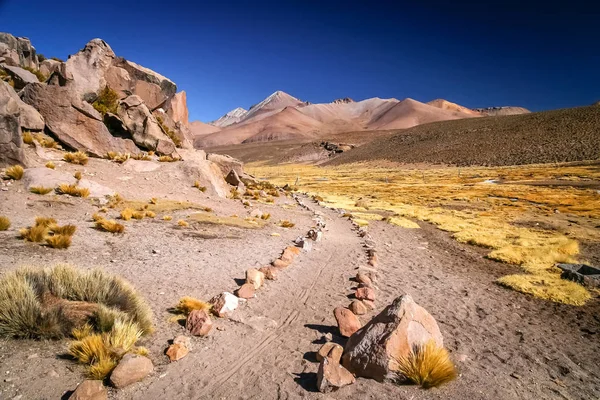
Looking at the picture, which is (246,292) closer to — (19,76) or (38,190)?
(38,190)

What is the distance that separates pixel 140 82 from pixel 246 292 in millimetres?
25929

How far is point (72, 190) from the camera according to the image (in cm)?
1189

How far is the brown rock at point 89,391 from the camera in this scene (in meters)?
3.24

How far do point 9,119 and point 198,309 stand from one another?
1251cm

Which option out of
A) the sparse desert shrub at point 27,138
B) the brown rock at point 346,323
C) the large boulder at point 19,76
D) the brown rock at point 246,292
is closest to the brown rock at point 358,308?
the brown rock at point 346,323

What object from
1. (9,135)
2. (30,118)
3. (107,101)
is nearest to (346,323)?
(9,135)

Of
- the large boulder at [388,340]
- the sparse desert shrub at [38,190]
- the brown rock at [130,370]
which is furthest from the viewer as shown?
the sparse desert shrub at [38,190]

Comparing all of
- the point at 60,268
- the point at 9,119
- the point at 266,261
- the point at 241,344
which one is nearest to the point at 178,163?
the point at 9,119

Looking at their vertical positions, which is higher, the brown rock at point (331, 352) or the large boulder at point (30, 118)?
the large boulder at point (30, 118)

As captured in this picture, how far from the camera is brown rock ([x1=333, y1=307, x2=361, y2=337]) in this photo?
5293 millimetres

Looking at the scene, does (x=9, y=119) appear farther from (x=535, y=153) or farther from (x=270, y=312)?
(x=535, y=153)

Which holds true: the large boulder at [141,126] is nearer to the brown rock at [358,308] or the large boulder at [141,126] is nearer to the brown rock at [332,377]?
the brown rock at [358,308]

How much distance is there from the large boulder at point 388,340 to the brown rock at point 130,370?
2560 millimetres

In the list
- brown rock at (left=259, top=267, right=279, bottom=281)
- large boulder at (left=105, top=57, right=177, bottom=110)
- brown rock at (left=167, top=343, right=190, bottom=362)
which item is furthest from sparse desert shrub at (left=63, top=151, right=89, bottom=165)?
brown rock at (left=167, top=343, right=190, bottom=362)
